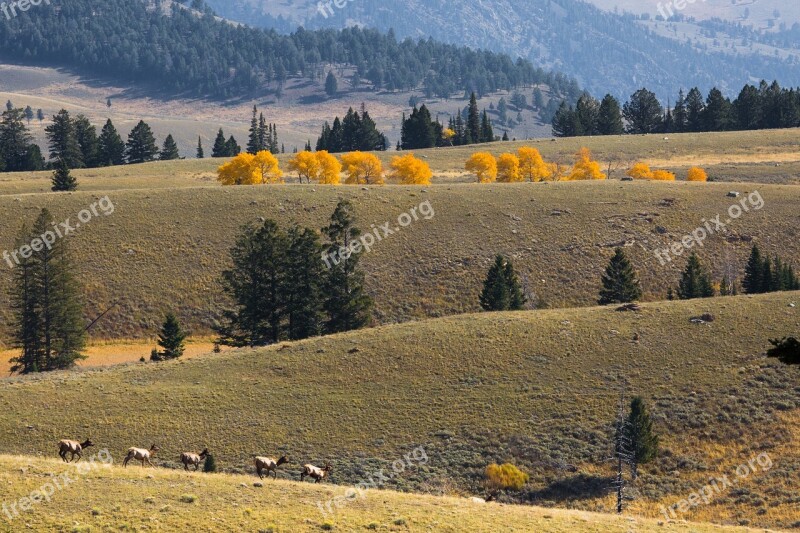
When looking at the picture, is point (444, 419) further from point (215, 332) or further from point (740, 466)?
point (215, 332)

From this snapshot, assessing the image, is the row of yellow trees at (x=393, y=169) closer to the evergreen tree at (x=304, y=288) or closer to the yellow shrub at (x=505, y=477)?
the evergreen tree at (x=304, y=288)

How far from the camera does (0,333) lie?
239 ft

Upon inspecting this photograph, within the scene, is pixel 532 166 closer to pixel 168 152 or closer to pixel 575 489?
pixel 168 152

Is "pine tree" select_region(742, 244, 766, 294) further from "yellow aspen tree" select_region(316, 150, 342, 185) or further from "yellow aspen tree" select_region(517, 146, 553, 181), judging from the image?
"yellow aspen tree" select_region(316, 150, 342, 185)

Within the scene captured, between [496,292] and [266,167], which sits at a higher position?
[266,167]

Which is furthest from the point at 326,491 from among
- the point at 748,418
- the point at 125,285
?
the point at 125,285

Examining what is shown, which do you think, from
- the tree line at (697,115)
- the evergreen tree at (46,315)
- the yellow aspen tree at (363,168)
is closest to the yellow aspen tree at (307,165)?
the yellow aspen tree at (363,168)

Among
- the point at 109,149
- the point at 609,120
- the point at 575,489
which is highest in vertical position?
the point at 609,120

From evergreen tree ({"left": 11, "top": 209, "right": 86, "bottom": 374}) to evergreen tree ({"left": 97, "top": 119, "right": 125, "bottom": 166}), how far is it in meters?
95.2

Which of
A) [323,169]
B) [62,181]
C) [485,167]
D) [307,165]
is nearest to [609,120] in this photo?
[485,167]

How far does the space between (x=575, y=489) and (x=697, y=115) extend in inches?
6198

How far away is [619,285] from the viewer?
71.4m

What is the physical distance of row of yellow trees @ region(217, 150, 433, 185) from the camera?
400 ft

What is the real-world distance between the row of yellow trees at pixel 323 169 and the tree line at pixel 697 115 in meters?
69.6
